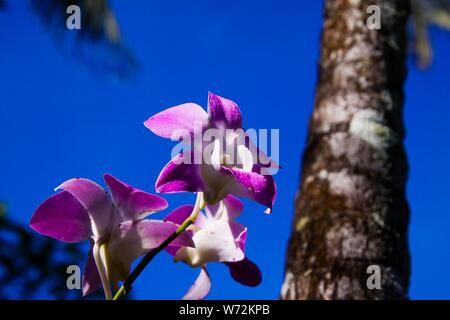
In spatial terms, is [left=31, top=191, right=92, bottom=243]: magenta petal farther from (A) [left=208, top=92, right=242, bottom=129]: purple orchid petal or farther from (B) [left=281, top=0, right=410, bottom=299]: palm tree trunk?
(B) [left=281, top=0, right=410, bottom=299]: palm tree trunk

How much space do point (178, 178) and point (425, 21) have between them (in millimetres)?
8128

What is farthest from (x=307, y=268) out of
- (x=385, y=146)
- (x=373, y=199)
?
(x=385, y=146)

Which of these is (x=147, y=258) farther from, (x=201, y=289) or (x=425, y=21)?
(x=425, y=21)

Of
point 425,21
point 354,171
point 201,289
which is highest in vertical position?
point 425,21

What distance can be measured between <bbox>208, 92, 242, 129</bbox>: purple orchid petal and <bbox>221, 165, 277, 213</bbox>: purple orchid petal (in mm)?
42

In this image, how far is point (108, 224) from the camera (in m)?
0.51

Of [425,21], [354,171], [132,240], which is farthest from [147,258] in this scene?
[425,21]

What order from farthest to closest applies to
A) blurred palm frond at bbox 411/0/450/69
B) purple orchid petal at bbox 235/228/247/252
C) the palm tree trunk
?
blurred palm frond at bbox 411/0/450/69, the palm tree trunk, purple orchid petal at bbox 235/228/247/252

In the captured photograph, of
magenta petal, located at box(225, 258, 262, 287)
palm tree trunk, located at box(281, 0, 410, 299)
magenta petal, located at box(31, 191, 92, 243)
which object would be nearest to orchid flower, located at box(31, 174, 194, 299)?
magenta petal, located at box(31, 191, 92, 243)

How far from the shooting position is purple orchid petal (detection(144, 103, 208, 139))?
484 millimetres

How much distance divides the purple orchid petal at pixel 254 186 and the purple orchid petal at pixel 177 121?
4 cm

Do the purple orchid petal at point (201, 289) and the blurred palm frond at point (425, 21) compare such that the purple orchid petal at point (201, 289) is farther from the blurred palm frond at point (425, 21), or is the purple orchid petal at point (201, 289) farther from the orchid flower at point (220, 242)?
the blurred palm frond at point (425, 21)
